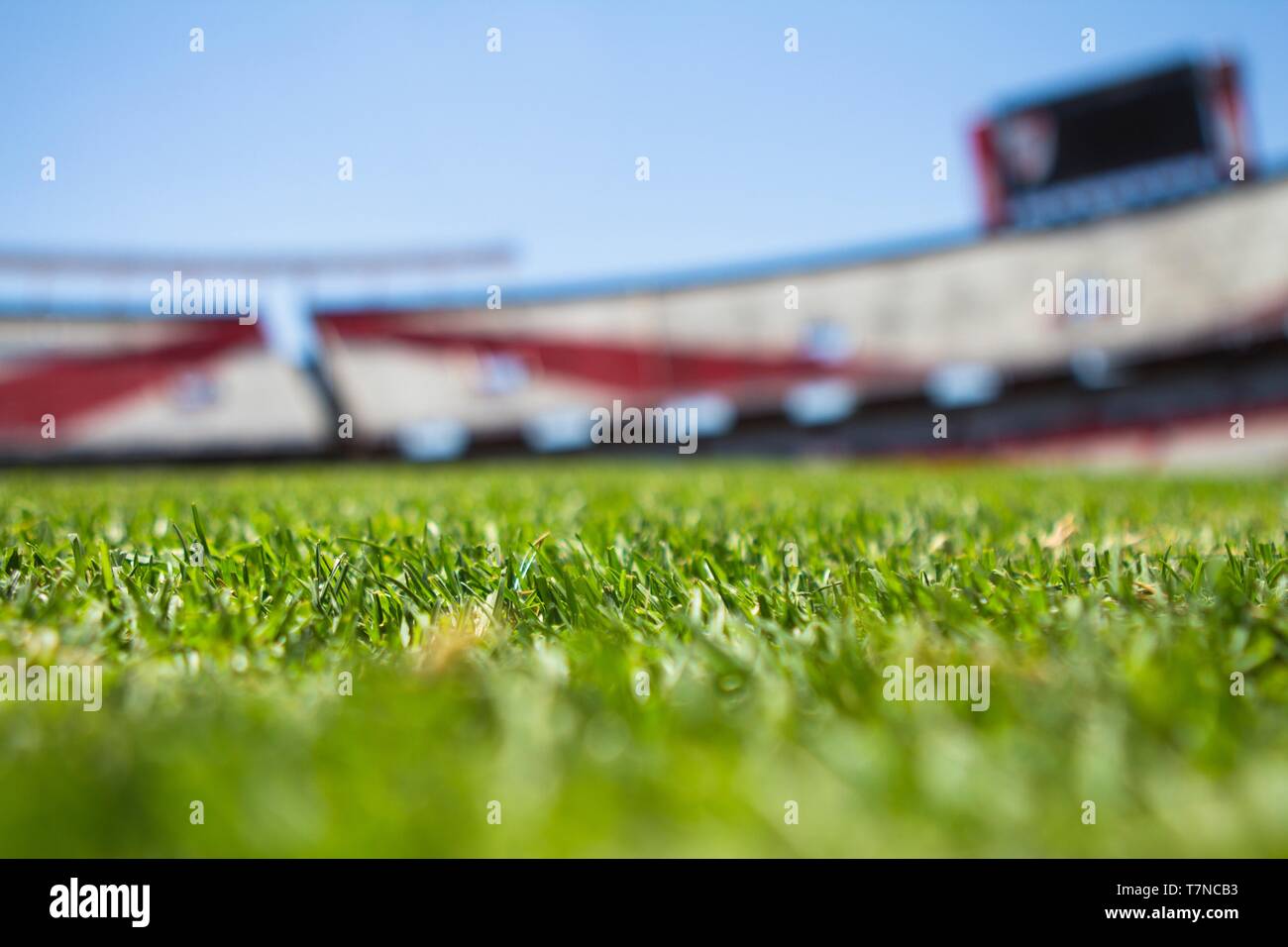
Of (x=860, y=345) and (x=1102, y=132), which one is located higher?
(x=1102, y=132)

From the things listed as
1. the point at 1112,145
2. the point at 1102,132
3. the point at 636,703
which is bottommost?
the point at 636,703

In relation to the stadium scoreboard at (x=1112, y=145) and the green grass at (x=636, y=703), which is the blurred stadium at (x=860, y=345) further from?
the green grass at (x=636, y=703)

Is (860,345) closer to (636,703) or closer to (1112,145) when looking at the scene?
(1112,145)

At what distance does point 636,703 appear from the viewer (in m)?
0.77

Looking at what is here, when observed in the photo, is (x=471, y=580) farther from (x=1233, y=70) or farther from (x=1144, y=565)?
(x=1233, y=70)

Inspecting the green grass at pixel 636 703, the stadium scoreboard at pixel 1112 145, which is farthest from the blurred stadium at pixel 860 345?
the green grass at pixel 636 703

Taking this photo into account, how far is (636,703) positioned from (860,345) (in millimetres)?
23216

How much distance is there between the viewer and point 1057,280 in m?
21.2

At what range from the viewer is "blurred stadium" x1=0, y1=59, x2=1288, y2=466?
19594mm

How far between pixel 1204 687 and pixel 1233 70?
32994 millimetres

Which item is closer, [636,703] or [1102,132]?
[636,703]

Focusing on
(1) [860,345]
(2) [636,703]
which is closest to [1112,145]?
(1) [860,345]

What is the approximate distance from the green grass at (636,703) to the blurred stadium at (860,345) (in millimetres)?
21501
